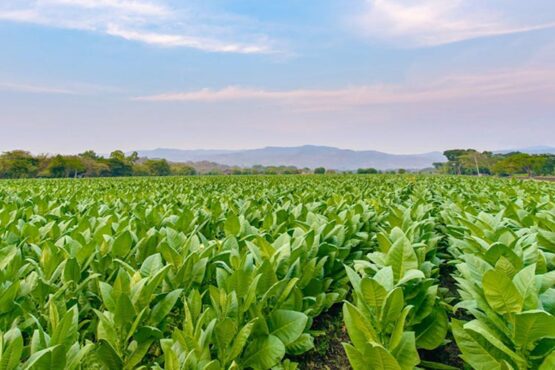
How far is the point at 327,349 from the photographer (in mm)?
2994

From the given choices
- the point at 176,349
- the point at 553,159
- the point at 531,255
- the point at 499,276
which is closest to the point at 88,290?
the point at 176,349

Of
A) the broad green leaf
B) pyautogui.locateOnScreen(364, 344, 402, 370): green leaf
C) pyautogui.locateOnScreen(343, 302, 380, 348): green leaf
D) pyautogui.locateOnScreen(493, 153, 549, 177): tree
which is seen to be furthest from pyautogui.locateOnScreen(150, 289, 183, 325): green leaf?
pyautogui.locateOnScreen(493, 153, 549, 177): tree

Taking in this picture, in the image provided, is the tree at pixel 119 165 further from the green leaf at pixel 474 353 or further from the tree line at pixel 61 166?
the green leaf at pixel 474 353

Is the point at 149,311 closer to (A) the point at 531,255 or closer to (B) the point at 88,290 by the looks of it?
(B) the point at 88,290

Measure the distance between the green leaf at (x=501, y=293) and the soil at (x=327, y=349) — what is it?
4.53 feet

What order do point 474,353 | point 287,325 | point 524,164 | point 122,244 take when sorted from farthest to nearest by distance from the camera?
point 524,164
point 122,244
point 287,325
point 474,353

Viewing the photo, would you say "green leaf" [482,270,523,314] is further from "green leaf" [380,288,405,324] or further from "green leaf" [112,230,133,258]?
"green leaf" [112,230,133,258]

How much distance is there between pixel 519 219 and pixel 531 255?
6.82ft

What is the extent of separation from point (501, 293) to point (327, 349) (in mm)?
1747

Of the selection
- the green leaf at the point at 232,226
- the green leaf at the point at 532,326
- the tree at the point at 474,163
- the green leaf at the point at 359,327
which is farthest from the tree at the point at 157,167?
the green leaf at the point at 532,326

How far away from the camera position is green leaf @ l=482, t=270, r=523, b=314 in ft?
5.11

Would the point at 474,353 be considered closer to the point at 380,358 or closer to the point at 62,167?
the point at 380,358

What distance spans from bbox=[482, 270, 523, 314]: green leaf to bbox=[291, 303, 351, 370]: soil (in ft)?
4.53

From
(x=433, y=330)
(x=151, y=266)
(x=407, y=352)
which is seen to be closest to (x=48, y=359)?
(x=151, y=266)
